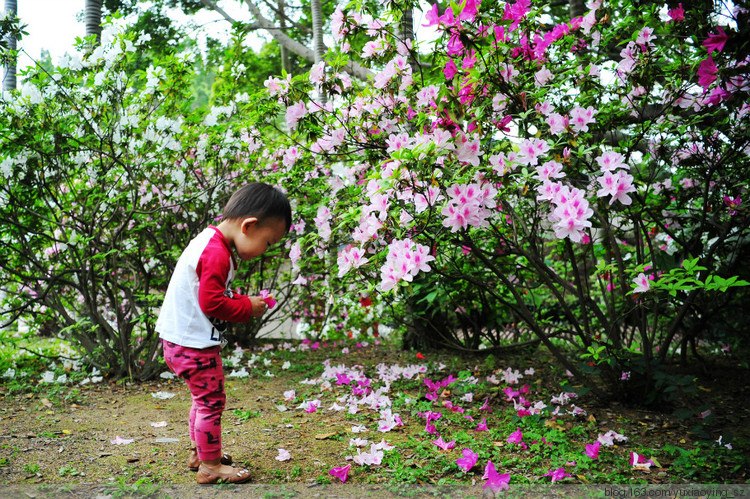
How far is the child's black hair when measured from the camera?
2.34 m

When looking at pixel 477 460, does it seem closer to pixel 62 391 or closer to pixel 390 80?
pixel 390 80

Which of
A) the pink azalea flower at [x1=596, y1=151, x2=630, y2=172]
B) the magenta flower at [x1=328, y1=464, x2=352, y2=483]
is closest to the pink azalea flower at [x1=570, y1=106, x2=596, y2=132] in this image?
the pink azalea flower at [x1=596, y1=151, x2=630, y2=172]

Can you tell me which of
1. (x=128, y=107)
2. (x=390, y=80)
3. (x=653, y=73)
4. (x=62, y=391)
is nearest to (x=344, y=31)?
(x=390, y=80)

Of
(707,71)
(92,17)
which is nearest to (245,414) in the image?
(707,71)

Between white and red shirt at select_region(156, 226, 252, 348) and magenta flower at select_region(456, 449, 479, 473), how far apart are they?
1.11 m

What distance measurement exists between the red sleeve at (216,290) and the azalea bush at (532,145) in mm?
514

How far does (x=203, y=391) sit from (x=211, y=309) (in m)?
0.37

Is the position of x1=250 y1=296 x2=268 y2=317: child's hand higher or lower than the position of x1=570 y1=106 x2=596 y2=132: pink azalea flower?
lower

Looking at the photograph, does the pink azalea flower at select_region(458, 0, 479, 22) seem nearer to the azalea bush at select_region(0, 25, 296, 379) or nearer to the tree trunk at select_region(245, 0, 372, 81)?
the azalea bush at select_region(0, 25, 296, 379)

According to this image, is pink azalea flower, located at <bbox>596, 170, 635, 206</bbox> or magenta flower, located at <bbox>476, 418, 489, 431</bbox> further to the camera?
magenta flower, located at <bbox>476, 418, 489, 431</bbox>

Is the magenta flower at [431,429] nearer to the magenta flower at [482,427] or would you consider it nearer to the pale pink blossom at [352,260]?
the magenta flower at [482,427]

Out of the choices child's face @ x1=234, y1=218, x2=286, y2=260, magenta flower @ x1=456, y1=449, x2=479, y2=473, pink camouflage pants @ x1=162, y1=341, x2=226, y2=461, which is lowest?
magenta flower @ x1=456, y1=449, x2=479, y2=473

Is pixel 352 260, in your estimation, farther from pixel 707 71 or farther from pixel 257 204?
pixel 707 71

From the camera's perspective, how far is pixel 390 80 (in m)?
2.85
